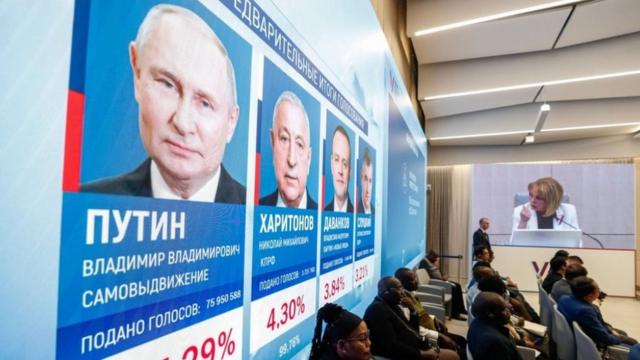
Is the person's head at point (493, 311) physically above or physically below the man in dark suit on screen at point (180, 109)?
below

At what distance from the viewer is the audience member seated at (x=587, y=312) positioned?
3.42 meters

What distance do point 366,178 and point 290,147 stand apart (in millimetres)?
1445

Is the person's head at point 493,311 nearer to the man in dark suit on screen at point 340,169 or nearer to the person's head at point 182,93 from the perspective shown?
the man in dark suit on screen at point 340,169

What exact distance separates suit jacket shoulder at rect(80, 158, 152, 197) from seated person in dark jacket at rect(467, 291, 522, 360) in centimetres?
217

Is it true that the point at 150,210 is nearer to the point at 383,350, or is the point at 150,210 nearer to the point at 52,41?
→ the point at 52,41

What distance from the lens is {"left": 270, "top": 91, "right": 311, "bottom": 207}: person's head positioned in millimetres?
1758

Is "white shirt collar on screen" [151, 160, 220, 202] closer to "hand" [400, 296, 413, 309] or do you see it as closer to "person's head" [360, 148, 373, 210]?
"person's head" [360, 148, 373, 210]

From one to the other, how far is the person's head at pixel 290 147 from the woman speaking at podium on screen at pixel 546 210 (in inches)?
394

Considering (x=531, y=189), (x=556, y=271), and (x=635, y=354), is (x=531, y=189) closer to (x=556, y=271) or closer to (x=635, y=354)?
(x=556, y=271)

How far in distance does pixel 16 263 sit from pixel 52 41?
0.40 metres

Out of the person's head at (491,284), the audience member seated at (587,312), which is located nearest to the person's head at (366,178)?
the person's head at (491,284)

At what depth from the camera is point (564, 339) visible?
358 cm

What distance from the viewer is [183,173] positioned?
1.15m

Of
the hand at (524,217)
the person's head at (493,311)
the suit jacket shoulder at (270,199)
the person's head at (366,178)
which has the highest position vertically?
the person's head at (366,178)
